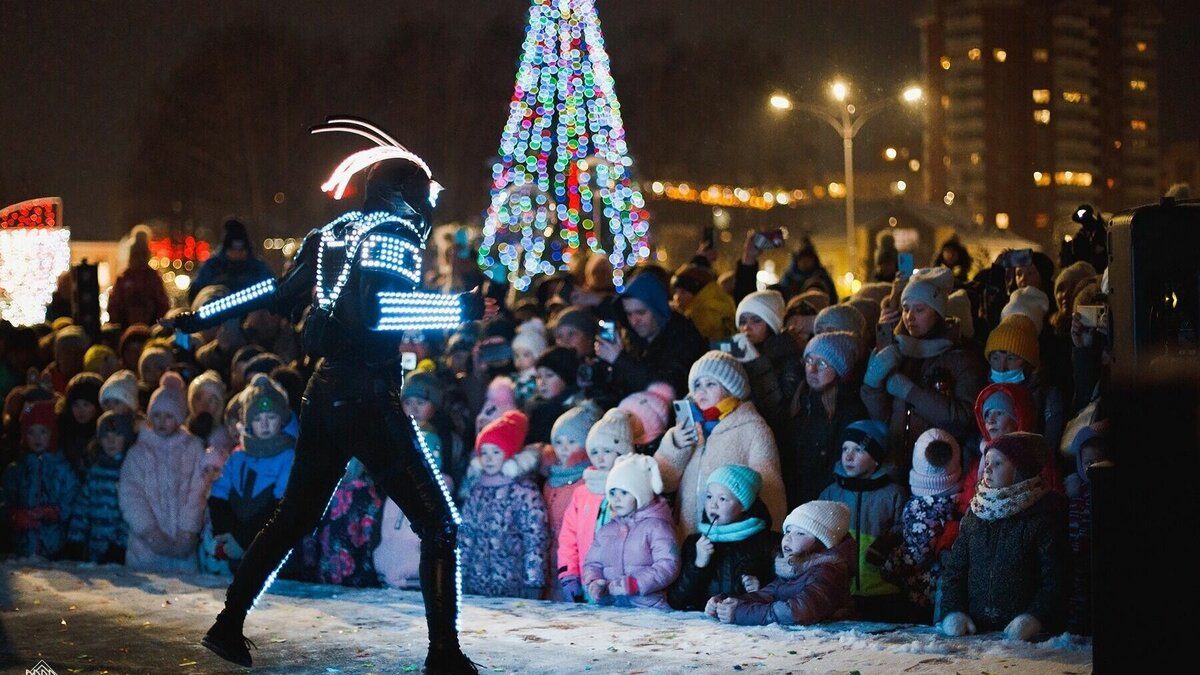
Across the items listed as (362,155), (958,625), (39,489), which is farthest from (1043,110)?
(362,155)

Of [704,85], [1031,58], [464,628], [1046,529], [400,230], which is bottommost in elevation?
[464,628]

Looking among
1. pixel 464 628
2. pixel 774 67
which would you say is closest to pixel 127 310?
pixel 464 628

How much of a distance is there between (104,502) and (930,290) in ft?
17.4

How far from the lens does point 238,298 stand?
6875 millimetres

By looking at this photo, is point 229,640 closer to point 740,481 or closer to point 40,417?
point 740,481

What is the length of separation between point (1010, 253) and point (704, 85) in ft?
135

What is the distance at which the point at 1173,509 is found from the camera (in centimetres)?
476

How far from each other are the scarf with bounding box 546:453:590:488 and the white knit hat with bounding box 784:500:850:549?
1.59m

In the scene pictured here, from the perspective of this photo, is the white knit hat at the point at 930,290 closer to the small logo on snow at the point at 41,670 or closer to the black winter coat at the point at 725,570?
the black winter coat at the point at 725,570

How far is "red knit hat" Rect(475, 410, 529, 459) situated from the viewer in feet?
28.7

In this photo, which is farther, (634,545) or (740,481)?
(634,545)

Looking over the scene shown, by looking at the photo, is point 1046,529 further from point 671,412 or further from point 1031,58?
point 1031,58

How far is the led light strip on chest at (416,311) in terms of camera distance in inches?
253

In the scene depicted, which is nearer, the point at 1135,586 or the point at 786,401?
the point at 1135,586
